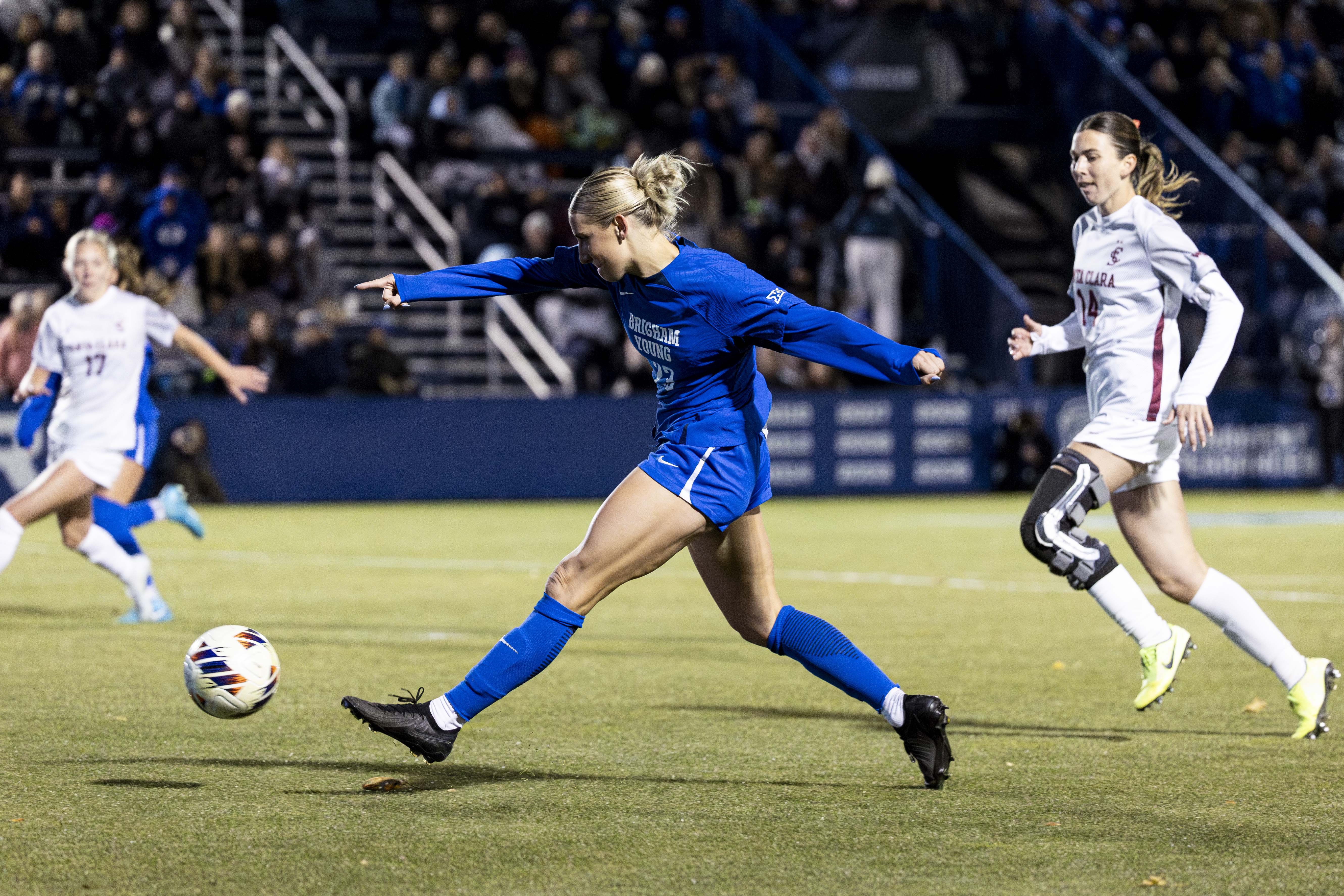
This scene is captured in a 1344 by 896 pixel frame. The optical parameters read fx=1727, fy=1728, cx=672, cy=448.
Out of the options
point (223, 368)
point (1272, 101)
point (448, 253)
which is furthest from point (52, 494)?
point (1272, 101)

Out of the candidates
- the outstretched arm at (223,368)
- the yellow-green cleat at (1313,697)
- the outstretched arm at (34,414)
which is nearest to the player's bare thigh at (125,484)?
the outstretched arm at (34,414)

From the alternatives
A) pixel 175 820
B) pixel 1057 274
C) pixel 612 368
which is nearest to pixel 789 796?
pixel 175 820

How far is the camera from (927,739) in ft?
17.8

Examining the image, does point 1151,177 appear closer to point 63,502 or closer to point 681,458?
point 681,458

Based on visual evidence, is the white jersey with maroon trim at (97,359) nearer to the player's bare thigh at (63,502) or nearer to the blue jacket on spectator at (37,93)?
the player's bare thigh at (63,502)

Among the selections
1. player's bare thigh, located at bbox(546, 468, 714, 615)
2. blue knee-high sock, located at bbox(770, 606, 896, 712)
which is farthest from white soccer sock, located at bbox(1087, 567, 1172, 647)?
player's bare thigh, located at bbox(546, 468, 714, 615)

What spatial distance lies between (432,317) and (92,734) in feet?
56.0

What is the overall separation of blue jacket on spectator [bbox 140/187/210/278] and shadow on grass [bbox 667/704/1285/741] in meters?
14.4

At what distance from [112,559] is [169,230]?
11.0m

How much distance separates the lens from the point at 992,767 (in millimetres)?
5898

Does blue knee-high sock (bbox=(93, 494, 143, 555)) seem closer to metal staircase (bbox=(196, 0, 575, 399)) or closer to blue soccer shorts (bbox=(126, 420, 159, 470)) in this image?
blue soccer shorts (bbox=(126, 420, 159, 470))

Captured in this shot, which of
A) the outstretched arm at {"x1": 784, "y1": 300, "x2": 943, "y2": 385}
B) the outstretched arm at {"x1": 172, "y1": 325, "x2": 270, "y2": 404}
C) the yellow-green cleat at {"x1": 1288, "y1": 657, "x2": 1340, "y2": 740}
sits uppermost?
the outstretched arm at {"x1": 784, "y1": 300, "x2": 943, "y2": 385}

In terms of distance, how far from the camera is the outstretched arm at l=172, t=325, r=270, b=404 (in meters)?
9.17

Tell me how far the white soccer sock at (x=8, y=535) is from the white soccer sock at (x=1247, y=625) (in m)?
6.05
